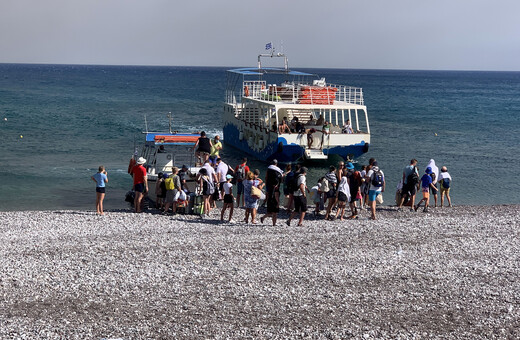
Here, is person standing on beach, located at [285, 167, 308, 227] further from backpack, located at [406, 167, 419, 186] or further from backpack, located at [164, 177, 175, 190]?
backpack, located at [406, 167, 419, 186]

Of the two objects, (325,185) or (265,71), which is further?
(265,71)

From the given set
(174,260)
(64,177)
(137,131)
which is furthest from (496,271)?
(137,131)

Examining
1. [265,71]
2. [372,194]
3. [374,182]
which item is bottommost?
[372,194]

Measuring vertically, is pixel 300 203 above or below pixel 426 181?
below

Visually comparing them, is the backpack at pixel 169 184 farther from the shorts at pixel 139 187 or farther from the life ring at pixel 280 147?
the life ring at pixel 280 147

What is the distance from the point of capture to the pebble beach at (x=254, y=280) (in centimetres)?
938

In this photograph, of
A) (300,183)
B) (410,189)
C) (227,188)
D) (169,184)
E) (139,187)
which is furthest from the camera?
(410,189)

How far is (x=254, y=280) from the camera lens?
1120 cm

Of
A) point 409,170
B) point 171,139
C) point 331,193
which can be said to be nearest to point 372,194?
point 331,193

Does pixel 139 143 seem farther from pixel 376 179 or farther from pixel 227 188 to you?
pixel 376 179

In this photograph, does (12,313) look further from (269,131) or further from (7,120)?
(7,120)

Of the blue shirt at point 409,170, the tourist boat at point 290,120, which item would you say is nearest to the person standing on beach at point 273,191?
the blue shirt at point 409,170

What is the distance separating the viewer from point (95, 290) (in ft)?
34.8

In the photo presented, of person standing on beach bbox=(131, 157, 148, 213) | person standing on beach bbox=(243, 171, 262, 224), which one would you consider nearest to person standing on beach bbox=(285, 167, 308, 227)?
person standing on beach bbox=(243, 171, 262, 224)
